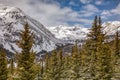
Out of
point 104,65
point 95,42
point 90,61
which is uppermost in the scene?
point 95,42

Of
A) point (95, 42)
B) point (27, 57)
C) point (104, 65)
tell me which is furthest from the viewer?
point (95, 42)

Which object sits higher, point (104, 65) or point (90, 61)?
point (90, 61)

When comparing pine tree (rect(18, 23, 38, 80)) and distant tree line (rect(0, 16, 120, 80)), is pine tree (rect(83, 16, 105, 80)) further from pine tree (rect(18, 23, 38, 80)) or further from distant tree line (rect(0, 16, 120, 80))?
pine tree (rect(18, 23, 38, 80))

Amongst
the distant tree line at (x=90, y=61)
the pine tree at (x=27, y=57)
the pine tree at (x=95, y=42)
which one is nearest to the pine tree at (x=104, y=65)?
the distant tree line at (x=90, y=61)

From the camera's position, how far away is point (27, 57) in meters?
38.6

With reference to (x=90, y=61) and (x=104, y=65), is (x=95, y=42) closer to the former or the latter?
(x=90, y=61)

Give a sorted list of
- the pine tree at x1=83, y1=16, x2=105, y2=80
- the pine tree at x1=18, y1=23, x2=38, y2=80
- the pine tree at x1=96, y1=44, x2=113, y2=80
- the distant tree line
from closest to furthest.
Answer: the pine tree at x1=18, y1=23, x2=38, y2=80 → the distant tree line → the pine tree at x1=96, y1=44, x2=113, y2=80 → the pine tree at x1=83, y1=16, x2=105, y2=80

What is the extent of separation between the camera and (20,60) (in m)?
38.4

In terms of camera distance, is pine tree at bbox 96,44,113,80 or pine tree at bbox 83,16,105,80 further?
pine tree at bbox 83,16,105,80

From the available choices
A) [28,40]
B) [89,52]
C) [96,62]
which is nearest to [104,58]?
[96,62]

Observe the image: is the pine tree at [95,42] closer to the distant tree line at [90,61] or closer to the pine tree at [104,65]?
the distant tree line at [90,61]

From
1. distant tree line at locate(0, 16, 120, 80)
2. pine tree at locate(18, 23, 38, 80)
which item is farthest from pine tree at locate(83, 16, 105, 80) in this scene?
pine tree at locate(18, 23, 38, 80)

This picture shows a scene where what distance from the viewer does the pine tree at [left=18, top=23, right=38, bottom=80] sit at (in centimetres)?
3803

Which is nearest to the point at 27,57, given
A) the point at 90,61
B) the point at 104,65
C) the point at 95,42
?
the point at 104,65
